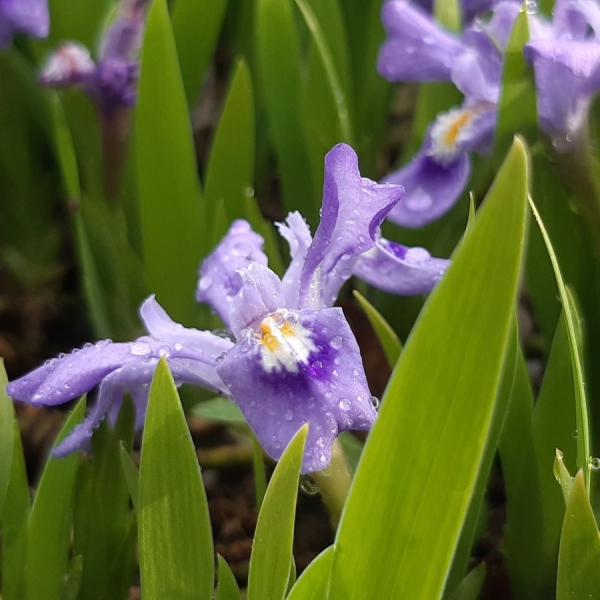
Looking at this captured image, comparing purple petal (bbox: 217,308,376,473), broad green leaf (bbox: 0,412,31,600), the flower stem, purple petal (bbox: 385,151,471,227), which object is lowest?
broad green leaf (bbox: 0,412,31,600)

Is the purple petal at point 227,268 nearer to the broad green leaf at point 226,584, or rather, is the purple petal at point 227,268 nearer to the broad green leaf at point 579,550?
the broad green leaf at point 226,584

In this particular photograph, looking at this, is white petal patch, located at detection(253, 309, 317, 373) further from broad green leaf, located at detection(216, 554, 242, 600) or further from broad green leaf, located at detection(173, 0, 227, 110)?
broad green leaf, located at detection(173, 0, 227, 110)

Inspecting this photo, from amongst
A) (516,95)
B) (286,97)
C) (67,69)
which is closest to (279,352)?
(516,95)

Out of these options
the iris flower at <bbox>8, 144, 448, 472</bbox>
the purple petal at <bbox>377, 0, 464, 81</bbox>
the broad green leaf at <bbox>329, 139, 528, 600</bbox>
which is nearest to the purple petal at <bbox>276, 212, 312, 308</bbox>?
the iris flower at <bbox>8, 144, 448, 472</bbox>

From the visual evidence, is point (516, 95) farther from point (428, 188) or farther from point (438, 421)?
point (438, 421)

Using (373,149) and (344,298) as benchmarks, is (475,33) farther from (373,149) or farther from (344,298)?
(344,298)

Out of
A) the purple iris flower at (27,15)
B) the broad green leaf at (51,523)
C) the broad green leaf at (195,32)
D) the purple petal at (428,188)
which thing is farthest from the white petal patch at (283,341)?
the purple iris flower at (27,15)
